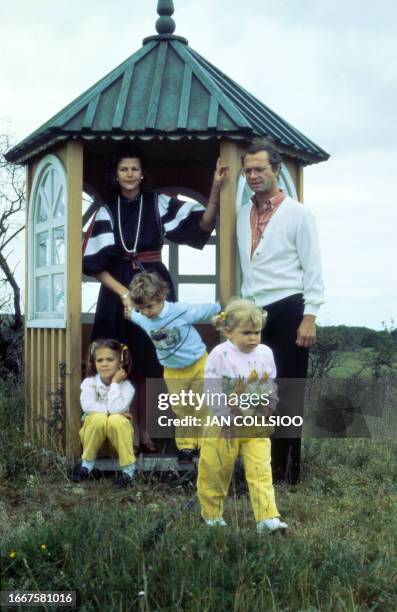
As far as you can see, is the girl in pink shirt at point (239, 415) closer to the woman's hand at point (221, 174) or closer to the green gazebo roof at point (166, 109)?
the woman's hand at point (221, 174)

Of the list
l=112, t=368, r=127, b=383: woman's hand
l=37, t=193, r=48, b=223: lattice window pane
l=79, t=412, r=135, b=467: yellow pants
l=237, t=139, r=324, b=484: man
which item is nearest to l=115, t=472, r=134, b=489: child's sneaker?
l=79, t=412, r=135, b=467: yellow pants

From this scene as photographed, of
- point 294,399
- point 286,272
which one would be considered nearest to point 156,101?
point 286,272

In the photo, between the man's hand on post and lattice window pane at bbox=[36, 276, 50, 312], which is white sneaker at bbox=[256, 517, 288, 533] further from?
lattice window pane at bbox=[36, 276, 50, 312]

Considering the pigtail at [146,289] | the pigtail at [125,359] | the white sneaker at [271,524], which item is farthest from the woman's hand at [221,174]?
the white sneaker at [271,524]

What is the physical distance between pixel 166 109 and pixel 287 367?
246 cm

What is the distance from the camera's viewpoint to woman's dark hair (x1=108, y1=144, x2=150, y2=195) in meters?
7.98

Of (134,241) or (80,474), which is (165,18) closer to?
(134,241)

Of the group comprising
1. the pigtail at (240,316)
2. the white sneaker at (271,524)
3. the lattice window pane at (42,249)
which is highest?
the lattice window pane at (42,249)

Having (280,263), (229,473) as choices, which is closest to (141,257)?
(280,263)

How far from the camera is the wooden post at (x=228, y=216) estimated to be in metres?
7.70

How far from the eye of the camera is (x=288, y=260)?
24.2ft

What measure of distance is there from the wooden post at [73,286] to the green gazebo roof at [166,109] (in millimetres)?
284

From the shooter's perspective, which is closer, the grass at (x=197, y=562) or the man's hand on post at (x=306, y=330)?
the grass at (x=197, y=562)

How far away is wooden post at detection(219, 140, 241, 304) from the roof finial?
2.05 meters
